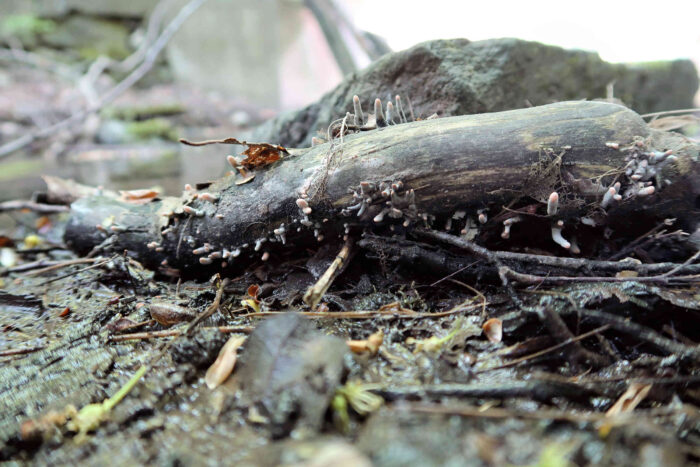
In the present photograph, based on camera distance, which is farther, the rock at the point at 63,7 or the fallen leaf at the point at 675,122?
the rock at the point at 63,7

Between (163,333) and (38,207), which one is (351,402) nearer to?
(163,333)

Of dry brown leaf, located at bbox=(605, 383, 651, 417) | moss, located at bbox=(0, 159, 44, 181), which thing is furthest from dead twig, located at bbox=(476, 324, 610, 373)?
moss, located at bbox=(0, 159, 44, 181)

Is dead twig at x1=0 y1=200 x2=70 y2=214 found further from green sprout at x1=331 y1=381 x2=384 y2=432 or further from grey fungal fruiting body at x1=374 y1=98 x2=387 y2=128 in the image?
green sprout at x1=331 y1=381 x2=384 y2=432

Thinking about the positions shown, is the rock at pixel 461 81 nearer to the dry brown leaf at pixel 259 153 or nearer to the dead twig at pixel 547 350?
the dry brown leaf at pixel 259 153

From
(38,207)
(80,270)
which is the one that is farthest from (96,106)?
(80,270)

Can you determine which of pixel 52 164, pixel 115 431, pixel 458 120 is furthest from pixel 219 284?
pixel 52 164

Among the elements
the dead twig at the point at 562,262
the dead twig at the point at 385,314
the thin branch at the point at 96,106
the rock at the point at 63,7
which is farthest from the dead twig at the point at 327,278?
the rock at the point at 63,7

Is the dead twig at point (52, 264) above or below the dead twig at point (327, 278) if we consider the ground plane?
above
